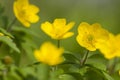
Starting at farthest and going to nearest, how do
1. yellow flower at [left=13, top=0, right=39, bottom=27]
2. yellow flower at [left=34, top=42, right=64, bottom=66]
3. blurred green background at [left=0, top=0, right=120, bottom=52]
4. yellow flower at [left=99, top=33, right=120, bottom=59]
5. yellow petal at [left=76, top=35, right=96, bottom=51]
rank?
blurred green background at [left=0, top=0, right=120, bottom=52]
yellow flower at [left=13, top=0, right=39, bottom=27]
yellow petal at [left=76, top=35, right=96, bottom=51]
yellow flower at [left=99, top=33, right=120, bottom=59]
yellow flower at [left=34, top=42, right=64, bottom=66]

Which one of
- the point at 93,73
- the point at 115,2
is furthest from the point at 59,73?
the point at 115,2

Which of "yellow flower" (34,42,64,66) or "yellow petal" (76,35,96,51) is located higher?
"yellow flower" (34,42,64,66)

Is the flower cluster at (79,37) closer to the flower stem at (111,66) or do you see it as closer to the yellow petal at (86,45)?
the yellow petal at (86,45)

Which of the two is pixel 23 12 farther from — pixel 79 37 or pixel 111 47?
pixel 111 47

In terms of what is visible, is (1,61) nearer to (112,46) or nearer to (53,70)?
(53,70)

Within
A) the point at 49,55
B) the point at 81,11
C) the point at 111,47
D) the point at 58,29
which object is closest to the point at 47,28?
the point at 58,29

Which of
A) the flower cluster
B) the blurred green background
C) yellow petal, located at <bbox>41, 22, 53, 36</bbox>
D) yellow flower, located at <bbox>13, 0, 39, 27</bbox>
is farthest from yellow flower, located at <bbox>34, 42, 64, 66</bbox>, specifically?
the blurred green background

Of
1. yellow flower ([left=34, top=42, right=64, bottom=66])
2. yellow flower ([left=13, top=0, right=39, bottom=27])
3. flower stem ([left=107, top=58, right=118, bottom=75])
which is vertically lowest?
flower stem ([left=107, top=58, right=118, bottom=75])

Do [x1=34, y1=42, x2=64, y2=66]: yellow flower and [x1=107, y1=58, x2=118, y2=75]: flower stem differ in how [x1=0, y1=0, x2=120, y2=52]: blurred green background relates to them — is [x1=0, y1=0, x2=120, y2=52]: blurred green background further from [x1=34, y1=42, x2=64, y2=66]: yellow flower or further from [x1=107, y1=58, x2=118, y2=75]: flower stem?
[x1=34, y1=42, x2=64, y2=66]: yellow flower
